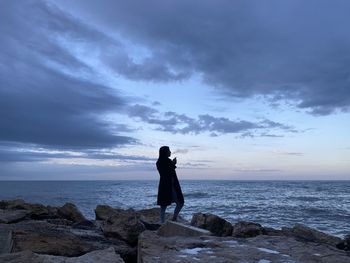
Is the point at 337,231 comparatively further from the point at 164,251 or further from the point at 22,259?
the point at 22,259

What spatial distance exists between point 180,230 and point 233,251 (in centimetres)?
173

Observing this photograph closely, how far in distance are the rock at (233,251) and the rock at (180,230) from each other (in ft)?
1.70

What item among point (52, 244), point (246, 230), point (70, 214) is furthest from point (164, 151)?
point (70, 214)

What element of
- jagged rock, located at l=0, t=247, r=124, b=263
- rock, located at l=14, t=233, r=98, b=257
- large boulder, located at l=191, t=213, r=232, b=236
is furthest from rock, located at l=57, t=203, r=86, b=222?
jagged rock, located at l=0, t=247, r=124, b=263

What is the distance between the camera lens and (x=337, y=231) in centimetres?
1488

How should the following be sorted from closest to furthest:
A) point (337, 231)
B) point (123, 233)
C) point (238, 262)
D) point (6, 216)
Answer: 1. point (238, 262)
2. point (123, 233)
3. point (6, 216)
4. point (337, 231)

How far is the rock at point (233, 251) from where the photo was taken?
463 cm

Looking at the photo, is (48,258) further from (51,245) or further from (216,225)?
(216,225)

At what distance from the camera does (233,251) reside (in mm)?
5016

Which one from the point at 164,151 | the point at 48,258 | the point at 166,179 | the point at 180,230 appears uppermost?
the point at 164,151

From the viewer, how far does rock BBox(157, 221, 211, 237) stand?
6.39m

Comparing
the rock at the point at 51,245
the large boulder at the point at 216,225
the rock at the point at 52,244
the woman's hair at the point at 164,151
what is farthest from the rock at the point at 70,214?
the rock at the point at 51,245

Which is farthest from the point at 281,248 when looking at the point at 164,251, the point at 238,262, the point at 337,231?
the point at 337,231

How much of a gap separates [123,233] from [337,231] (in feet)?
35.5
